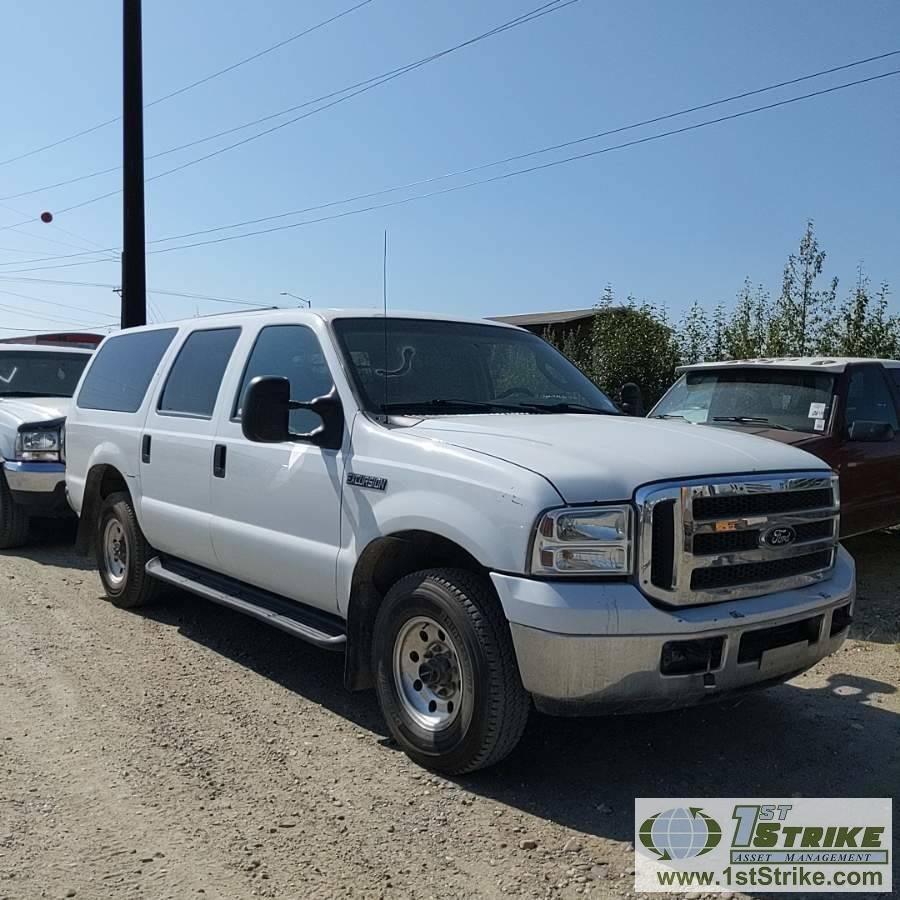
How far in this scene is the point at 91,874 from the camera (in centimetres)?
304

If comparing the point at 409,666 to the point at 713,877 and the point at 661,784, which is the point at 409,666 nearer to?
the point at 661,784

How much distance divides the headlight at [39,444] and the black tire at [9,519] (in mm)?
327

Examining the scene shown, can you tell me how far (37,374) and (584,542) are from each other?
795cm

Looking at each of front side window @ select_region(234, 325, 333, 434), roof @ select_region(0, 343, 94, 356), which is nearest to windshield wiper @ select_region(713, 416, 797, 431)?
front side window @ select_region(234, 325, 333, 434)

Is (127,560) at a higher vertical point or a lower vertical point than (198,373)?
lower

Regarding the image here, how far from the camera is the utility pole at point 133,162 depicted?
1338cm

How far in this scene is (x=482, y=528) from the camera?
11.4ft

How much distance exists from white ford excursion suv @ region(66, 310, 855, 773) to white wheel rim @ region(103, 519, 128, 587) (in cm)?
99

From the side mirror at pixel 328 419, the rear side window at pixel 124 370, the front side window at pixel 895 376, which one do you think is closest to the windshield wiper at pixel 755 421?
the front side window at pixel 895 376

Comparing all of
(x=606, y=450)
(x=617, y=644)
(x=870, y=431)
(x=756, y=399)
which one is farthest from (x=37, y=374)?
(x=617, y=644)

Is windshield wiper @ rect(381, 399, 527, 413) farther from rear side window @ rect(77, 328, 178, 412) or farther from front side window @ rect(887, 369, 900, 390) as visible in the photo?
front side window @ rect(887, 369, 900, 390)

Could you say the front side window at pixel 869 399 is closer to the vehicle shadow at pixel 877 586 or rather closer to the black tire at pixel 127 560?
the vehicle shadow at pixel 877 586

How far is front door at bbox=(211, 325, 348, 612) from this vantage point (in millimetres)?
4289

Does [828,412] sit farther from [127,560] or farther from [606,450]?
[127,560]
